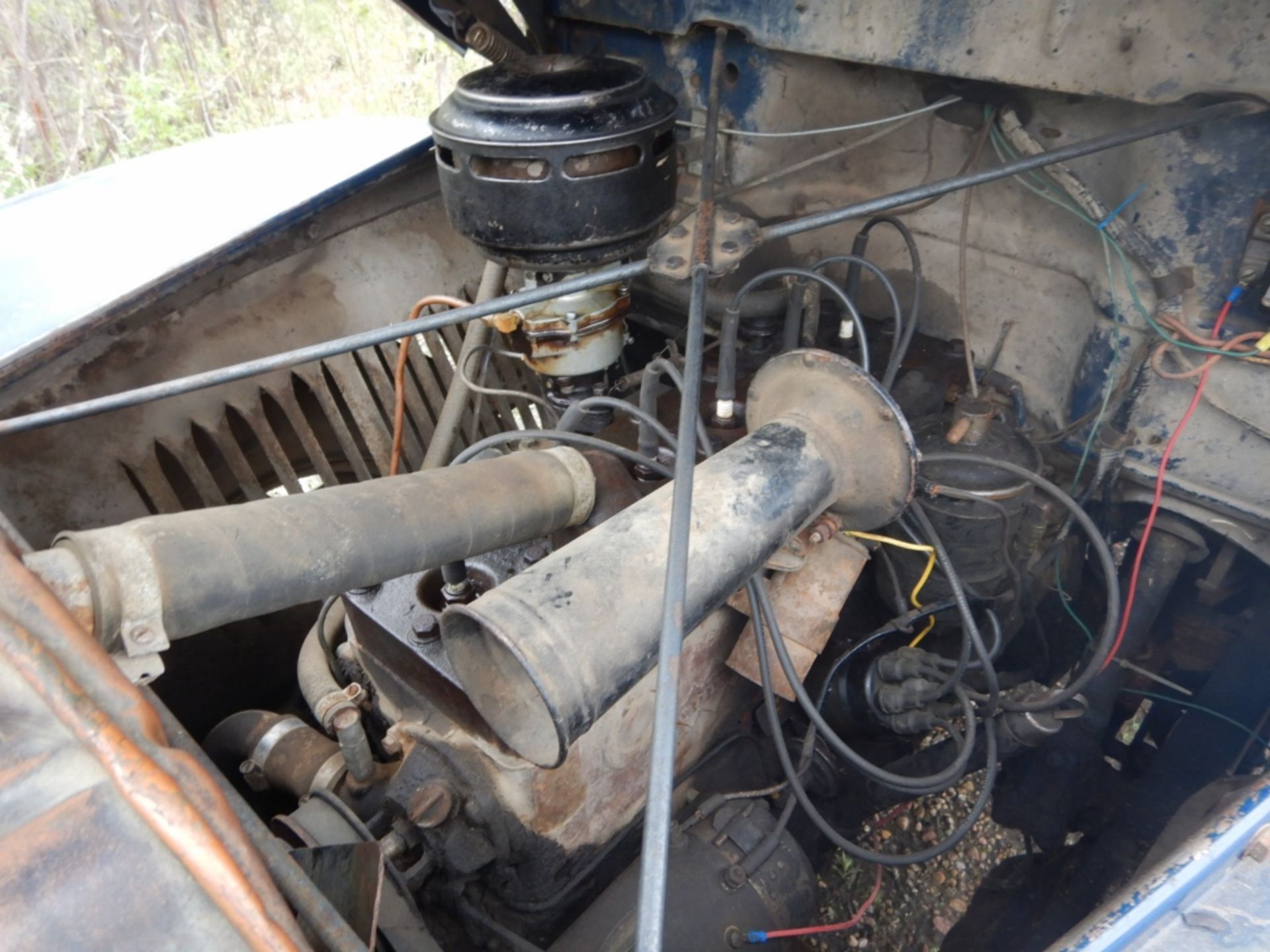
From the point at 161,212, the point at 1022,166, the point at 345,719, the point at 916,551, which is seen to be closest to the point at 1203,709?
the point at 916,551

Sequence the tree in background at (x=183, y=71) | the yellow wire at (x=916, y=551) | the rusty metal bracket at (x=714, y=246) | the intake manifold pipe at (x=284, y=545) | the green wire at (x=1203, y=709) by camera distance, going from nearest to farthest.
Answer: the intake manifold pipe at (x=284, y=545) < the rusty metal bracket at (x=714, y=246) < the yellow wire at (x=916, y=551) < the green wire at (x=1203, y=709) < the tree in background at (x=183, y=71)

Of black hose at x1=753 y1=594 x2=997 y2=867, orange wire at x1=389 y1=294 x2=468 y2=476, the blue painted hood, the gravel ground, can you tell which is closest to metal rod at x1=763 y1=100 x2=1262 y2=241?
black hose at x1=753 y1=594 x2=997 y2=867

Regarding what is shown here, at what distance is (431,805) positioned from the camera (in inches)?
43.2

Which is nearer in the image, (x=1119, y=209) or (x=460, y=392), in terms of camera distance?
(x=1119, y=209)

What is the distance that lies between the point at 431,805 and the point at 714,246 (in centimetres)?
88

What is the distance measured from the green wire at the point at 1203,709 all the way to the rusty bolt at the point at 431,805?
121 cm

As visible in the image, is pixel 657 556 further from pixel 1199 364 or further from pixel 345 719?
pixel 1199 364

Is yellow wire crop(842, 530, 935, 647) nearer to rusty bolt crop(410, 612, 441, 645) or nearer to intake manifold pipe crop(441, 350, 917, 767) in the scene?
intake manifold pipe crop(441, 350, 917, 767)

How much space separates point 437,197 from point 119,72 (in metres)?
4.75

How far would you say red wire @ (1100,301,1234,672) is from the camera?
1254 millimetres

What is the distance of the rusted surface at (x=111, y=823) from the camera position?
52 centimetres

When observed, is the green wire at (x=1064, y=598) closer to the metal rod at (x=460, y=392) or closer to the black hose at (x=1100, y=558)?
the black hose at (x=1100, y=558)

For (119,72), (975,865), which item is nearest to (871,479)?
(975,865)

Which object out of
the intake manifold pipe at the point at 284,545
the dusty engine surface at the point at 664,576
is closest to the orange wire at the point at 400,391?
the dusty engine surface at the point at 664,576
